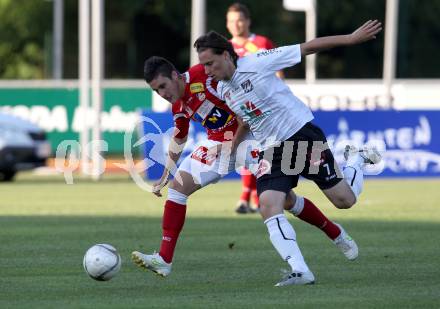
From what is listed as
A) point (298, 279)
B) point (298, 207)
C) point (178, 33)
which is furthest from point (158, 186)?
point (178, 33)

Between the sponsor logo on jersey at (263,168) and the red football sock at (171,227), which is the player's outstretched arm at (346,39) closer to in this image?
the sponsor logo on jersey at (263,168)

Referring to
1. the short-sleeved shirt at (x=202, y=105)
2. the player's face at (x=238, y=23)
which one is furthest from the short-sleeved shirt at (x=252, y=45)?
the short-sleeved shirt at (x=202, y=105)

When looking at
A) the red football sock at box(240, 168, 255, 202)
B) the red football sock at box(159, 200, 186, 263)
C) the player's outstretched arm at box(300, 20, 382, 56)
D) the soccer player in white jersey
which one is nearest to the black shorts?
the soccer player in white jersey

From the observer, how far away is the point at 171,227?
33.2 feet

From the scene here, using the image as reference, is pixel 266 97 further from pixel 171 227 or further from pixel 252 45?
pixel 252 45

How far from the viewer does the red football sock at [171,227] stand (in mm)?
10023

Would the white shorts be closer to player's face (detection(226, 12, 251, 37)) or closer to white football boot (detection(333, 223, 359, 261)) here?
white football boot (detection(333, 223, 359, 261))

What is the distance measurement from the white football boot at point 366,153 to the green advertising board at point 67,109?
17198 mm

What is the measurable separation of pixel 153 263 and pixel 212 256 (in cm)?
154

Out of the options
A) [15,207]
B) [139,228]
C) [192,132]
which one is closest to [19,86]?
[192,132]

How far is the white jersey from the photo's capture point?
374 inches

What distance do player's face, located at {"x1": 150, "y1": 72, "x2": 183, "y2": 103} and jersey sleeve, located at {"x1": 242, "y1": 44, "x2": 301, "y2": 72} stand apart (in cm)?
59

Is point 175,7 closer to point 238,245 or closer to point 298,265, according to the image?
point 238,245

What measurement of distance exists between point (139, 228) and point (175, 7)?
31734 mm
